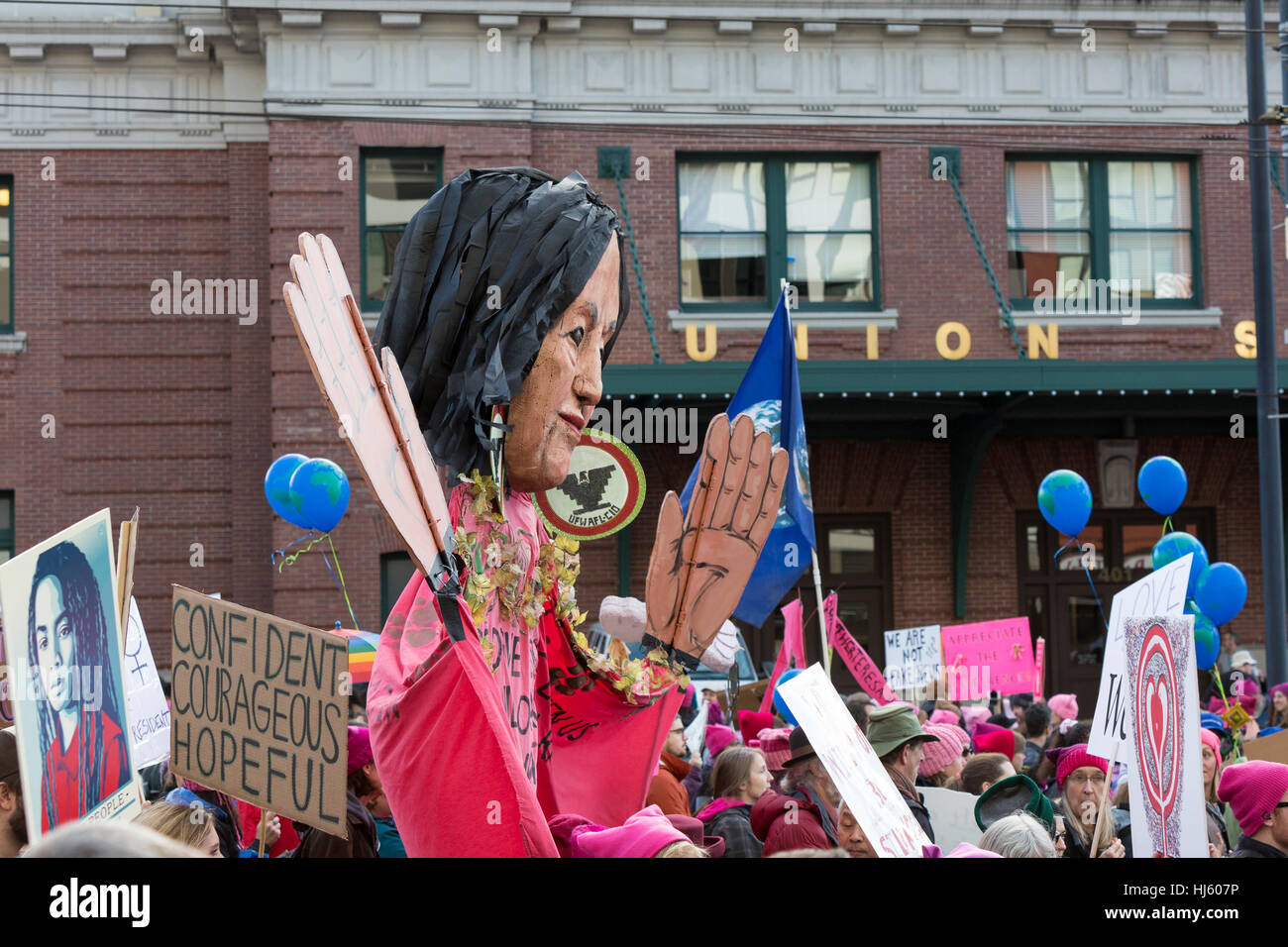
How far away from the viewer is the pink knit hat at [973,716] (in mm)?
8977

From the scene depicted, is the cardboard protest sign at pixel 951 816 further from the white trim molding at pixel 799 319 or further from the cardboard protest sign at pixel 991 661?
the white trim molding at pixel 799 319

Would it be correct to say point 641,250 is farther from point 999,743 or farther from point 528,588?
point 528,588

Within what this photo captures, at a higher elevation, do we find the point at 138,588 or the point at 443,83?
the point at 443,83

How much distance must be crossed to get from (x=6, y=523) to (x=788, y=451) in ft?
40.1

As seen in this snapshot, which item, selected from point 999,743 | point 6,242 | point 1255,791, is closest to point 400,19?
point 6,242

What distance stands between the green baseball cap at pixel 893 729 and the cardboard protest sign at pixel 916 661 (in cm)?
529

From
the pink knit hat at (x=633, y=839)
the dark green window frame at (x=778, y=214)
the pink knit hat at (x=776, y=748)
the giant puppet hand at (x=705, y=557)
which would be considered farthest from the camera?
the dark green window frame at (x=778, y=214)

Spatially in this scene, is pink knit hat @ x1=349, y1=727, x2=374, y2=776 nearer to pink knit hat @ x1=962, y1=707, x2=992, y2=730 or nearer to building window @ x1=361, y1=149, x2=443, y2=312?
pink knit hat @ x1=962, y1=707, x2=992, y2=730

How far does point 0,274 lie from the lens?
53.2 ft

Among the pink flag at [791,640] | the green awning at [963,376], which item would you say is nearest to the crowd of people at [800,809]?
the pink flag at [791,640]
